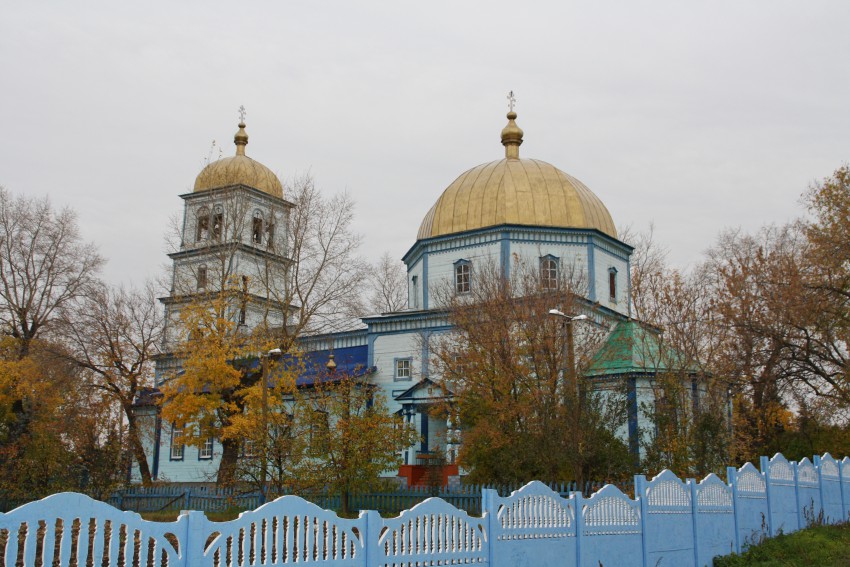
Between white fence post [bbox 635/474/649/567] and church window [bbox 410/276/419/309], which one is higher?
church window [bbox 410/276/419/309]

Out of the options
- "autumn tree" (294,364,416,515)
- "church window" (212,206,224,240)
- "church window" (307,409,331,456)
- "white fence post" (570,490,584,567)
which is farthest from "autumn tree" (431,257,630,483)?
"church window" (212,206,224,240)

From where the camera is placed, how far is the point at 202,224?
36031 mm

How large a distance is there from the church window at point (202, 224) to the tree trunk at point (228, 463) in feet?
34.5

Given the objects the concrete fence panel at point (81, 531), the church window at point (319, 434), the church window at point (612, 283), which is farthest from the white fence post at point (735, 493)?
the church window at point (612, 283)

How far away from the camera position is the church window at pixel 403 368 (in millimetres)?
33375

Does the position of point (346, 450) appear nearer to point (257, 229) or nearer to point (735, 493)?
point (735, 493)

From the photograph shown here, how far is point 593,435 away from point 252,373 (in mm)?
13602

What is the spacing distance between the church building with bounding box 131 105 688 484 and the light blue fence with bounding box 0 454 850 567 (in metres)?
15.0

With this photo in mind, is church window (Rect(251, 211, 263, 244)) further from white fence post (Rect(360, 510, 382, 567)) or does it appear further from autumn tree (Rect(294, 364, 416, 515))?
white fence post (Rect(360, 510, 382, 567))

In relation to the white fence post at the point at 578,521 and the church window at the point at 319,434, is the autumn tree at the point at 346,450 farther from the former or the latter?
the white fence post at the point at 578,521

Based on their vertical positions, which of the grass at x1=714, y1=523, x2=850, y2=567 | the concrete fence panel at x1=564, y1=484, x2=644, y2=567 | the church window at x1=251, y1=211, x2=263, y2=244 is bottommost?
the grass at x1=714, y1=523, x2=850, y2=567

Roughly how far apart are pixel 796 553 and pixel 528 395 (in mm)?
7378

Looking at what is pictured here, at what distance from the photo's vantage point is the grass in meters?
13.9

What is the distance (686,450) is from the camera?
2116 centimetres
